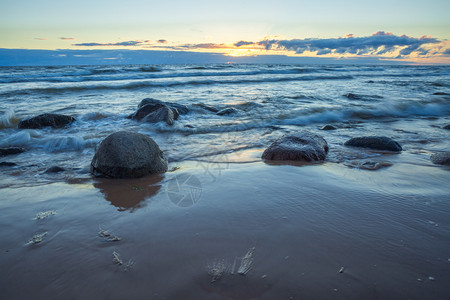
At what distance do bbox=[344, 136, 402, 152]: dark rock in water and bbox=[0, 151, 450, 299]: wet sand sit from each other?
1355mm

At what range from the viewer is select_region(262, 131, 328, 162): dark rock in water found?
3975 millimetres

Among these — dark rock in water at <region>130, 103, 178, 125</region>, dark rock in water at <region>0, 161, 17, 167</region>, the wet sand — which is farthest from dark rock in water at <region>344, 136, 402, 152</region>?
dark rock in water at <region>0, 161, 17, 167</region>

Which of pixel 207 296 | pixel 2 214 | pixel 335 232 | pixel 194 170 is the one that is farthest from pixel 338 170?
pixel 2 214

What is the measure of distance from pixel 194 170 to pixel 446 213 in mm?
2644

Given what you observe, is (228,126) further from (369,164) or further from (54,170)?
(54,170)

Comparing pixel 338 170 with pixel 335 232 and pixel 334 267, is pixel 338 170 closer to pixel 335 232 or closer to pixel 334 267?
pixel 335 232

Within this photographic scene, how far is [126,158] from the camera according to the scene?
3.39m

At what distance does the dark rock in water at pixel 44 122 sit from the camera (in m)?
6.30

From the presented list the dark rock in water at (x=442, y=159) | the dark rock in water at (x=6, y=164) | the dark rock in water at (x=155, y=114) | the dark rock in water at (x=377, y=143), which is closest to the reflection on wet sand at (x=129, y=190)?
the dark rock in water at (x=6, y=164)

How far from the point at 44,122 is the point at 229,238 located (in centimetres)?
627

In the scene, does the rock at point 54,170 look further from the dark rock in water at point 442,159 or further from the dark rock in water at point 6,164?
the dark rock in water at point 442,159

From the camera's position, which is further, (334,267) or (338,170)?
(338,170)

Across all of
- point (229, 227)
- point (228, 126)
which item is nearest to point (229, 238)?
point (229, 227)

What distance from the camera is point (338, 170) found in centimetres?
354
